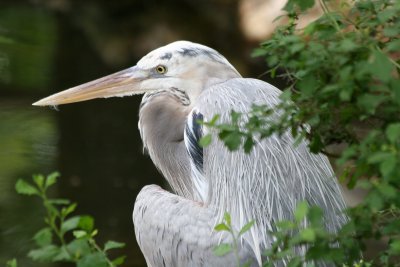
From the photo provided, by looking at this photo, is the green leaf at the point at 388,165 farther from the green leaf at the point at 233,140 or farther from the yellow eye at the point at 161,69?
the yellow eye at the point at 161,69

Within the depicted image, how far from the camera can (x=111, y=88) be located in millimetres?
3943

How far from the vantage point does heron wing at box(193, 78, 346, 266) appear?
120 inches

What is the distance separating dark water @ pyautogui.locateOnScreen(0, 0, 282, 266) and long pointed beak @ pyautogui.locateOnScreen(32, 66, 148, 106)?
1722 millimetres

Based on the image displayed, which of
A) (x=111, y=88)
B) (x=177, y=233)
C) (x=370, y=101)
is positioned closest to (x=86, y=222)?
(x=370, y=101)

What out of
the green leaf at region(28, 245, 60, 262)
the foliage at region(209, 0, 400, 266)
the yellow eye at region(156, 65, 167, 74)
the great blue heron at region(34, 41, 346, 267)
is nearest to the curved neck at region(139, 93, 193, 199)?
the great blue heron at region(34, 41, 346, 267)

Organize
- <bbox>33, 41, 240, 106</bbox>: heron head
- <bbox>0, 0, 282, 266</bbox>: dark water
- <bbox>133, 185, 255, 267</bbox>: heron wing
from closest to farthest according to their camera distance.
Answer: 1. <bbox>133, 185, 255, 267</bbox>: heron wing
2. <bbox>33, 41, 240, 106</bbox>: heron head
3. <bbox>0, 0, 282, 266</bbox>: dark water

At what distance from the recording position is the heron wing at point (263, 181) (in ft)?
9.99

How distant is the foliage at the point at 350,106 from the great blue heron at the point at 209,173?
2.89 ft

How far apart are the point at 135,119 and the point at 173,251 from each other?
4.73 metres

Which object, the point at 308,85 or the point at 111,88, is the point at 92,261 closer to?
the point at 308,85

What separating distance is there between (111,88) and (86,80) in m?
4.54

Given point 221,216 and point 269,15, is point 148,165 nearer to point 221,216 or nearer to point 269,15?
point 269,15

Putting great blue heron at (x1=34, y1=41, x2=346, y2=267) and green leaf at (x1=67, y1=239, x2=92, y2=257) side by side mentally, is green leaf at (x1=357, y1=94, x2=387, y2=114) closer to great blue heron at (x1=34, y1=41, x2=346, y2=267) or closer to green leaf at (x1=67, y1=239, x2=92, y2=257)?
green leaf at (x1=67, y1=239, x2=92, y2=257)

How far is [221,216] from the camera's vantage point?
3096mm
